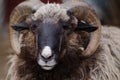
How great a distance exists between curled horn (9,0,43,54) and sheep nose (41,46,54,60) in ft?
3.47

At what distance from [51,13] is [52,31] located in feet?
1.41

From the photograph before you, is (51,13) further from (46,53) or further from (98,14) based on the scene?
(98,14)

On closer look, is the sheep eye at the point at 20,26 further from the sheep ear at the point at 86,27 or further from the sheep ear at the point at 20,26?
the sheep ear at the point at 86,27

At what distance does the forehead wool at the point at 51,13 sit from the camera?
32.4 feet

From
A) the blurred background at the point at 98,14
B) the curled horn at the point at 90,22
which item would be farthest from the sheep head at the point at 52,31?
the blurred background at the point at 98,14

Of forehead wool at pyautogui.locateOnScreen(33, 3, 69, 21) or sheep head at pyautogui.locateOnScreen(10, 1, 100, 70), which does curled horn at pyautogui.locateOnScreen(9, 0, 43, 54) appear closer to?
sheep head at pyautogui.locateOnScreen(10, 1, 100, 70)

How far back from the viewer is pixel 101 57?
34.4 ft

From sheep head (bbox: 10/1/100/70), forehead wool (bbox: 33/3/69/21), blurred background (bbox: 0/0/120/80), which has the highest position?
forehead wool (bbox: 33/3/69/21)

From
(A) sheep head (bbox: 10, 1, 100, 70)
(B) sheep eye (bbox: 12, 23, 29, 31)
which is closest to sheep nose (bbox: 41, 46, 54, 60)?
(A) sheep head (bbox: 10, 1, 100, 70)

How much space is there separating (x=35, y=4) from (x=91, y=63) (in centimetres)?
137

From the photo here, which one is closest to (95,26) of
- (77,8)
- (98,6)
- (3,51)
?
(77,8)

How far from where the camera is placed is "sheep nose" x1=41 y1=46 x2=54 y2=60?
30.4 ft

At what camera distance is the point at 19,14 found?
34.1ft

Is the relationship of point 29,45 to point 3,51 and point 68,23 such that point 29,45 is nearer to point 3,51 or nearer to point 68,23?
point 68,23
